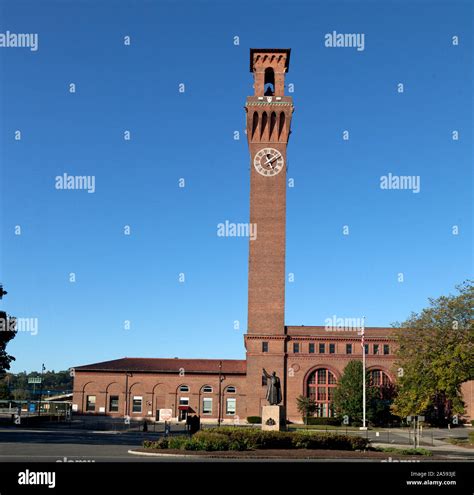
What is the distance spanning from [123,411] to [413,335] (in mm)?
40005

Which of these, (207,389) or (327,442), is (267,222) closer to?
(207,389)

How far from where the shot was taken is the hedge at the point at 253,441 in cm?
2942

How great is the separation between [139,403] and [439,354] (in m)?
44.8

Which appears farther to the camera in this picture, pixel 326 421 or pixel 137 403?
pixel 137 403

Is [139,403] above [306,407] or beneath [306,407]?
beneath

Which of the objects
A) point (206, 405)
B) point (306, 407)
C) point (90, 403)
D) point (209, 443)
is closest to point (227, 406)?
point (206, 405)

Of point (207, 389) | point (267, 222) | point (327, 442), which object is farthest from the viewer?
point (207, 389)

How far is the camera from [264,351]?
72.7m

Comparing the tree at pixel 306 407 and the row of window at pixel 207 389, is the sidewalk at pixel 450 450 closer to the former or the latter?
the tree at pixel 306 407

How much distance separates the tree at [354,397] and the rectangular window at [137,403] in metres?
24.2

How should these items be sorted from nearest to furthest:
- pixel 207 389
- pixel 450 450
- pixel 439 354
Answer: pixel 450 450 → pixel 439 354 → pixel 207 389

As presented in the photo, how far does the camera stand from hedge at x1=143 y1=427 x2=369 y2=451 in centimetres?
2942
